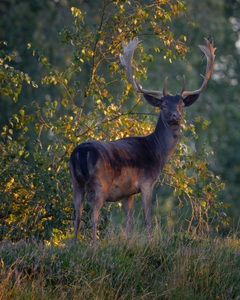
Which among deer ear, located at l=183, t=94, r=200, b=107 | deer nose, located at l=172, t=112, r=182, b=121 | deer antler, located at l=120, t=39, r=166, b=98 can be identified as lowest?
deer nose, located at l=172, t=112, r=182, b=121

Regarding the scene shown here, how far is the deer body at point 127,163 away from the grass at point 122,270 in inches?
20.1

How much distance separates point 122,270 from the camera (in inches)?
368

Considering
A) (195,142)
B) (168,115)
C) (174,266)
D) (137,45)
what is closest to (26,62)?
(195,142)

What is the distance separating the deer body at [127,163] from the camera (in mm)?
10625

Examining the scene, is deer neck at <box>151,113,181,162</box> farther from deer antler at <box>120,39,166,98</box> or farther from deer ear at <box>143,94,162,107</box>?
→ deer antler at <box>120,39,166,98</box>

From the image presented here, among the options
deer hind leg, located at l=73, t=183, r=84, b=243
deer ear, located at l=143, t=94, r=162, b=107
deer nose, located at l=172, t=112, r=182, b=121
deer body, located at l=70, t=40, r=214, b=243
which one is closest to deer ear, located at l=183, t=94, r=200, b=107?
deer body, located at l=70, t=40, r=214, b=243

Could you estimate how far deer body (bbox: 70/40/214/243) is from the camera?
10.6 meters

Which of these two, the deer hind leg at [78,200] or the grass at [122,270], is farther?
the deer hind leg at [78,200]

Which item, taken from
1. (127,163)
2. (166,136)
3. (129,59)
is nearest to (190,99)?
(166,136)

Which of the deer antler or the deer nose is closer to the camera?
the deer nose

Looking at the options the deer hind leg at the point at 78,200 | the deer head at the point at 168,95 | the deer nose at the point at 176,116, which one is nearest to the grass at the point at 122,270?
the deer hind leg at the point at 78,200

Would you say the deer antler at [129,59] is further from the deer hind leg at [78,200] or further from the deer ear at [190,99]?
the deer hind leg at [78,200]

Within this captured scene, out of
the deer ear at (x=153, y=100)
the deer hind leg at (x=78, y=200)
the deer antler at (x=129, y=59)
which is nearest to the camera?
the deer hind leg at (x=78, y=200)

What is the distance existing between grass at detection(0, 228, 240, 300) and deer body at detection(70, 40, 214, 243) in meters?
0.51
